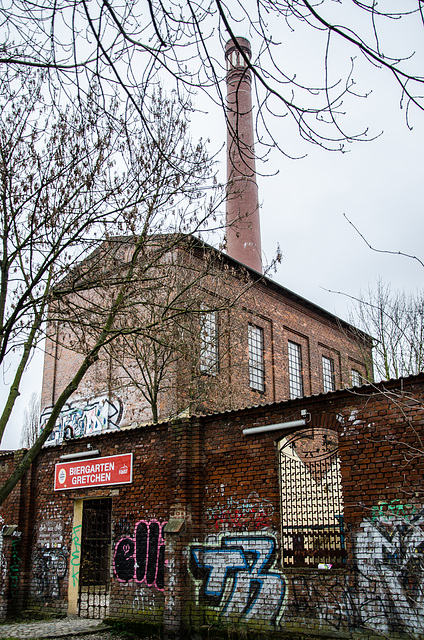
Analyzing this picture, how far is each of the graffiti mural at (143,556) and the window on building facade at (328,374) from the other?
1610cm

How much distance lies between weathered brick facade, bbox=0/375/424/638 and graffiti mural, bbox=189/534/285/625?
23 millimetres

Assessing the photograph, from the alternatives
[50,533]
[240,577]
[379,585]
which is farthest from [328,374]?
[379,585]

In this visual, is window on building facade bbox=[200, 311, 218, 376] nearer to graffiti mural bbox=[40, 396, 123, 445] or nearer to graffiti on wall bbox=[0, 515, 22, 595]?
graffiti mural bbox=[40, 396, 123, 445]

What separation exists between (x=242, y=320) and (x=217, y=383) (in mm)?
4201

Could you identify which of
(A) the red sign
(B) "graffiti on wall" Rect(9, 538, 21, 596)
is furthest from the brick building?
(B) "graffiti on wall" Rect(9, 538, 21, 596)

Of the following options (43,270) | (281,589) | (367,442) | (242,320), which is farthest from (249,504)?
(242,320)

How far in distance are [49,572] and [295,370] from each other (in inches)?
554

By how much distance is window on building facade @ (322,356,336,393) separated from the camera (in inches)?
1070

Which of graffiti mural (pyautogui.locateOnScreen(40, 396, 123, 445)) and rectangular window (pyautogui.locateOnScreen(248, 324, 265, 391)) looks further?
rectangular window (pyautogui.locateOnScreen(248, 324, 265, 391))

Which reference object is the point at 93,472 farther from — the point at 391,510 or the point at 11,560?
the point at 391,510

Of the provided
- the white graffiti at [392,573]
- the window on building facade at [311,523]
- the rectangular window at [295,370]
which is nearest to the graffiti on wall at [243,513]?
the window on building facade at [311,523]

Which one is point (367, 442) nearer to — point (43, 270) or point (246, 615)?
point (246, 615)

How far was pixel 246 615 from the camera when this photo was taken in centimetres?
1009

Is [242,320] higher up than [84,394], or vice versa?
[242,320]
